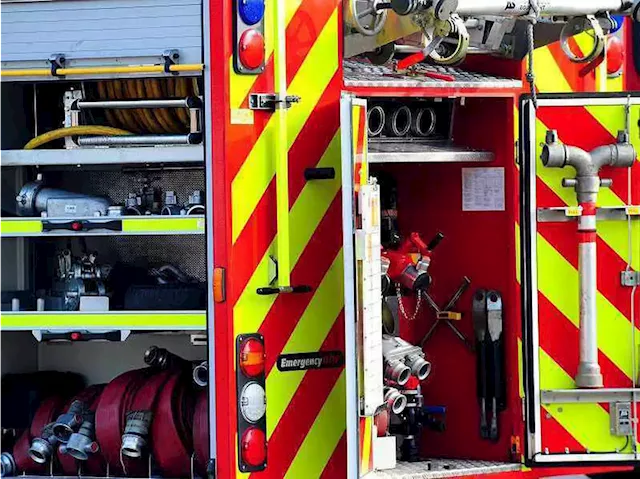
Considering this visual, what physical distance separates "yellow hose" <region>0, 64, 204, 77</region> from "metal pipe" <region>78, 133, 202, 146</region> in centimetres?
29

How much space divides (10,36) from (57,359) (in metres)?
1.38

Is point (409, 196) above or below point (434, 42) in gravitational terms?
below

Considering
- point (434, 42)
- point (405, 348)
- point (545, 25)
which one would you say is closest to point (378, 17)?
point (434, 42)

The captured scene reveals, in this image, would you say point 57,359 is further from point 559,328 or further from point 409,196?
point 559,328

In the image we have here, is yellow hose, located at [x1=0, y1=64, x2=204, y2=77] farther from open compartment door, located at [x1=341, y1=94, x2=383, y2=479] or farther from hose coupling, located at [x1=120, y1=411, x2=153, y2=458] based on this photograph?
hose coupling, located at [x1=120, y1=411, x2=153, y2=458]

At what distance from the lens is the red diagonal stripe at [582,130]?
536cm

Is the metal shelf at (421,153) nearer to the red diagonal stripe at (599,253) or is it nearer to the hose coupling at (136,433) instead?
the red diagonal stripe at (599,253)

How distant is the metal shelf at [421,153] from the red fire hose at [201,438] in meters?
1.09

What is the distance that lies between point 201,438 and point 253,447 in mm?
348

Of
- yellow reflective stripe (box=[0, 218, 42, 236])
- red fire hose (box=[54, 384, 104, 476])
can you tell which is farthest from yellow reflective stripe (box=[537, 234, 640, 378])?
yellow reflective stripe (box=[0, 218, 42, 236])

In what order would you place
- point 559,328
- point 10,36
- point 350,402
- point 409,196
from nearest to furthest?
point 350,402
point 10,36
point 559,328
point 409,196

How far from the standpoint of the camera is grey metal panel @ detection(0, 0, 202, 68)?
15.8 ft

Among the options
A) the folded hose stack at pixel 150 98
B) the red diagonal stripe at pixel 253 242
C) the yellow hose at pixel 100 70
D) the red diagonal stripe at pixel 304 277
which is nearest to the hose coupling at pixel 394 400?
the red diagonal stripe at pixel 304 277

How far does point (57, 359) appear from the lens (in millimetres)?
5668
